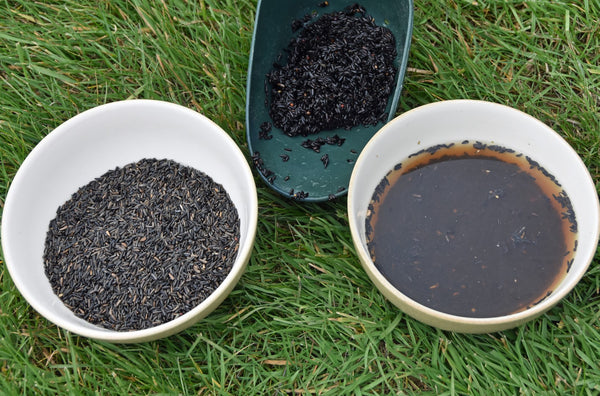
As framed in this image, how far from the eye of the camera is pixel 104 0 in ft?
10.2

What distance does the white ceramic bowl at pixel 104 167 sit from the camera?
7.61 feet

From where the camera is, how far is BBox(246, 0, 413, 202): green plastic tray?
Answer: 2.71 meters

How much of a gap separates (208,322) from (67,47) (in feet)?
5.23

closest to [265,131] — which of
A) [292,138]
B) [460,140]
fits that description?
[292,138]

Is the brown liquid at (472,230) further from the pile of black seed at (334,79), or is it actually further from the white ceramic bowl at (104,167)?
the white ceramic bowl at (104,167)

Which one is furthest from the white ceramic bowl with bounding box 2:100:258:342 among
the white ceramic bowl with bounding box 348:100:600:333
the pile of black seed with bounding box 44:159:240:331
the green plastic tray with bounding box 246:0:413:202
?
the white ceramic bowl with bounding box 348:100:600:333

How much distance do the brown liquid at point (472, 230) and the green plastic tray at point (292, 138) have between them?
0.72 ft

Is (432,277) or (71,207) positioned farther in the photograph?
(71,207)

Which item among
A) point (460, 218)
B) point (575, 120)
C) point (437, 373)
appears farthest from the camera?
point (575, 120)

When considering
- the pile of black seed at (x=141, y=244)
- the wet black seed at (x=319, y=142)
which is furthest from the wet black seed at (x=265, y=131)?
the pile of black seed at (x=141, y=244)

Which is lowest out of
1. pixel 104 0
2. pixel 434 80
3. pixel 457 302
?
pixel 457 302

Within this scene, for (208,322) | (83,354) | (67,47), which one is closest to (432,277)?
(208,322)

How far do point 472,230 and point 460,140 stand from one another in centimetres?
43

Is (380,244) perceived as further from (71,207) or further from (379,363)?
(71,207)
